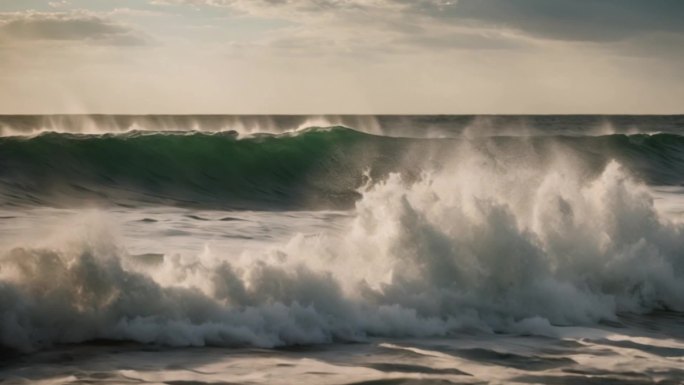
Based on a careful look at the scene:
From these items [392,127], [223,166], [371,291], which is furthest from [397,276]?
[392,127]

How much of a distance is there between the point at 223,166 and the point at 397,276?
15.5 metres

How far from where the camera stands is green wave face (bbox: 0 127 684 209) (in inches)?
773

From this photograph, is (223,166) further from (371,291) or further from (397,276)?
(371,291)

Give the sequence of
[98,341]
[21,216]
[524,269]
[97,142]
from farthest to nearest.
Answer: [97,142] < [21,216] < [524,269] < [98,341]

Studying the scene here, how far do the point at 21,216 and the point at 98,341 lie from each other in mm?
7751

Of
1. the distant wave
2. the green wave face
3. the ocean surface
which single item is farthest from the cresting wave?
the distant wave

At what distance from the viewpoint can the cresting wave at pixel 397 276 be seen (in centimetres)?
808

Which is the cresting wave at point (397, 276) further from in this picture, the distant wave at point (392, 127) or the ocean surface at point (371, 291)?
the distant wave at point (392, 127)

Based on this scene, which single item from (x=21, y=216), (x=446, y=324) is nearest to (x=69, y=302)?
(x=446, y=324)

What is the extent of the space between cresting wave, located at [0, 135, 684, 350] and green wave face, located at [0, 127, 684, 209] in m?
4.42

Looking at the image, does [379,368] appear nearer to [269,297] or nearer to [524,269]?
[269,297]

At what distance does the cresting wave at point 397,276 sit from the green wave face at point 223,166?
442 cm

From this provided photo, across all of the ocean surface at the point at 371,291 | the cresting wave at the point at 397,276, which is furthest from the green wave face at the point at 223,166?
the cresting wave at the point at 397,276

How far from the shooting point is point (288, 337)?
814 centimetres
